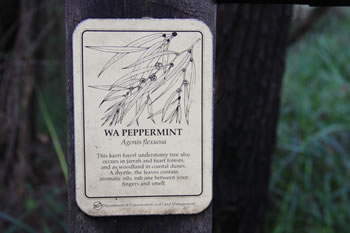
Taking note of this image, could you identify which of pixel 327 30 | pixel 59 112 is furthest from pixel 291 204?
pixel 327 30

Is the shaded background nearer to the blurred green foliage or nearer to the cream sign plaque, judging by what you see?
the blurred green foliage

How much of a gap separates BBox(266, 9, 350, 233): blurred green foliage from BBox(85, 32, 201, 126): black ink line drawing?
1.44 metres

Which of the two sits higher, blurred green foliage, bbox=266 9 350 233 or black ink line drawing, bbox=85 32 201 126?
black ink line drawing, bbox=85 32 201 126

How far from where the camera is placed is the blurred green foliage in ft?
6.40

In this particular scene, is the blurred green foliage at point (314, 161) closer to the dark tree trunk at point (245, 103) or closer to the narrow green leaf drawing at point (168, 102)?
the dark tree trunk at point (245, 103)

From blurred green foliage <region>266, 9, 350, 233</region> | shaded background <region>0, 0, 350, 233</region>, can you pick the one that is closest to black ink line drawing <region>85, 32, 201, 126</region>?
shaded background <region>0, 0, 350, 233</region>

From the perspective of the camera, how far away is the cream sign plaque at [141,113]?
2.25ft

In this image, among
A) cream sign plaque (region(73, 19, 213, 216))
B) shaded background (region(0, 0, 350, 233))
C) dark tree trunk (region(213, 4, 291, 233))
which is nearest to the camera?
cream sign plaque (region(73, 19, 213, 216))

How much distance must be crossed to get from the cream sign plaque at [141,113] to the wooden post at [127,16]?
0.02m

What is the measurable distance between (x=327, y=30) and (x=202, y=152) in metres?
4.79

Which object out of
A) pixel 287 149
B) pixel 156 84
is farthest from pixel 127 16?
pixel 287 149

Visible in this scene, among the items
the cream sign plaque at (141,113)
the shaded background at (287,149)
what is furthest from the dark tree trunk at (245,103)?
the cream sign plaque at (141,113)

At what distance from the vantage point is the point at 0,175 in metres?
2.24

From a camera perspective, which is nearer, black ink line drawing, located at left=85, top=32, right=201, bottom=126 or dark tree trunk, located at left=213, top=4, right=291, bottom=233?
black ink line drawing, located at left=85, top=32, right=201, bottom=126
